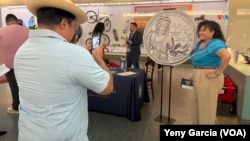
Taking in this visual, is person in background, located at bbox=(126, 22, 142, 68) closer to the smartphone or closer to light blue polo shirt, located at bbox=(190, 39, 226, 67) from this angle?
light blue polo shirt, located at bbox=(190, 39, 226, 67)

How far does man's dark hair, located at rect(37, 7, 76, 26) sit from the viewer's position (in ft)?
3.09

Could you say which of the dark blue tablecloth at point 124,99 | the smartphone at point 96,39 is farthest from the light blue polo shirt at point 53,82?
the dark blue tablecloth at point 124,99

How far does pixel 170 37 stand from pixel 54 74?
6.99ft

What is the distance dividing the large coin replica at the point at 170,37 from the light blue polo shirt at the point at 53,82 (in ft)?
6.43

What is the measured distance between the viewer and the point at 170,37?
282cm

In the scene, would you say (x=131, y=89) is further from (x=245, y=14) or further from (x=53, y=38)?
(x=245, y=14)

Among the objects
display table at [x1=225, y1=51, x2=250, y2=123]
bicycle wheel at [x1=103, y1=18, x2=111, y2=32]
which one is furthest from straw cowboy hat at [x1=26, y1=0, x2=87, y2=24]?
bicycle wheel at [x1=103, y1=18, x2=111, y2=32]

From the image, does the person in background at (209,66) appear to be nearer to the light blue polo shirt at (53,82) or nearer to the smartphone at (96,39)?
the smartphone at (96,39)

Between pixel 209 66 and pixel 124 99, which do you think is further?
pixel 124 99

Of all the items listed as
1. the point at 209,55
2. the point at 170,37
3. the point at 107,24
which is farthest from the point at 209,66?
the point at 107,24

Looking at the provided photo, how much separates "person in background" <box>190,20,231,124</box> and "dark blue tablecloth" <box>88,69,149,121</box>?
3.14ft

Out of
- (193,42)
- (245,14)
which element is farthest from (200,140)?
(245,14)

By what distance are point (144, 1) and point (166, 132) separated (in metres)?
7.95

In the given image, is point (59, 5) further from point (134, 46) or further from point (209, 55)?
point (134, 46)
